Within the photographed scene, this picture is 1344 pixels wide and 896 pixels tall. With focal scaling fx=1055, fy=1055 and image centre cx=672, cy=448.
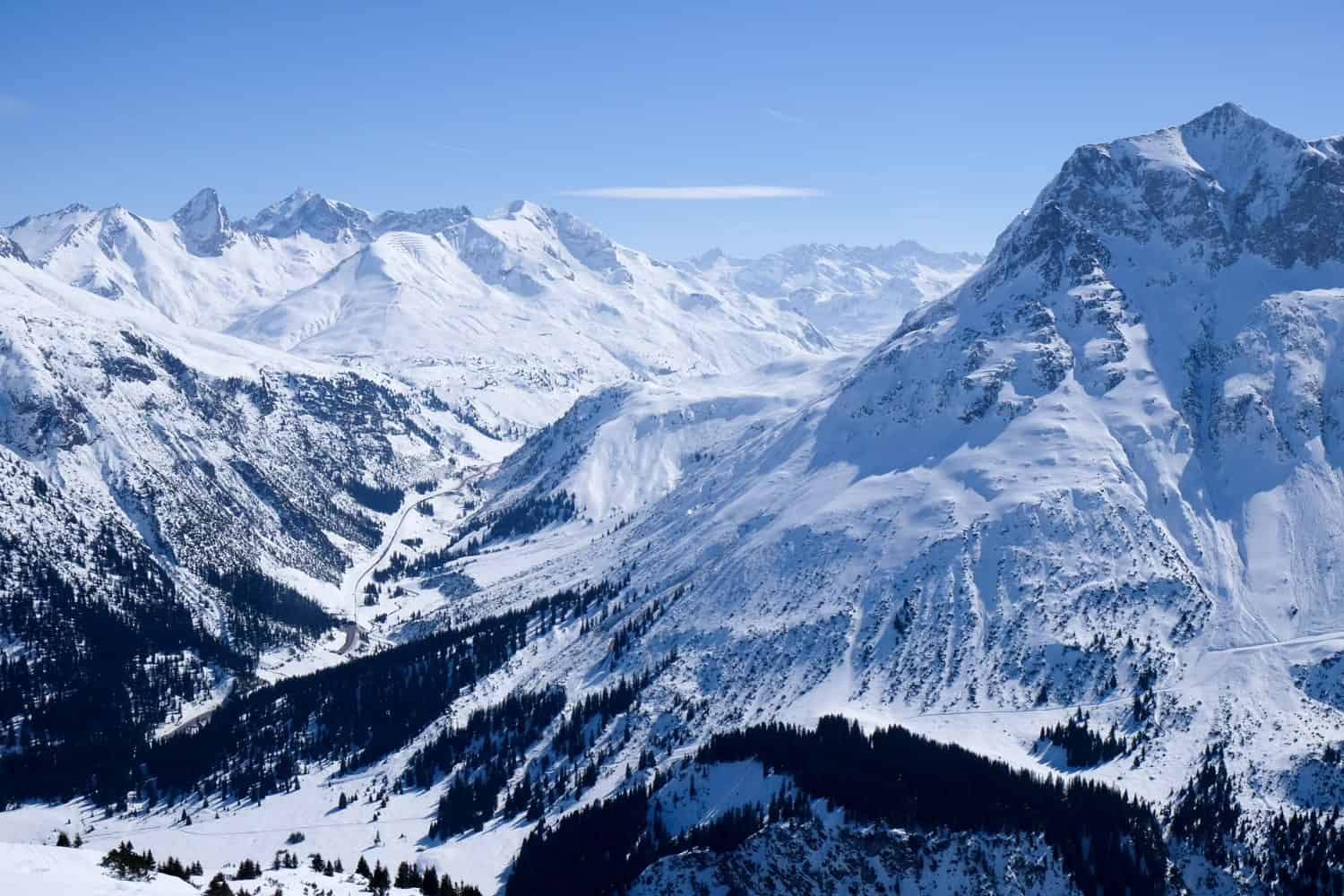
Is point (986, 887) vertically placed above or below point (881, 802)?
below

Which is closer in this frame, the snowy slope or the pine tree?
the snowy slope

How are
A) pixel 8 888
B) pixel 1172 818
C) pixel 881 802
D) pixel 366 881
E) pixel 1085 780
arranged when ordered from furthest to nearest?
pixel 1085 780 < pixel 1172 818 < pixel 881 802 < pixel 366 881 < pixel 8 888

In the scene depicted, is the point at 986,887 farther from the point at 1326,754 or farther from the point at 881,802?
the point at 1326,754

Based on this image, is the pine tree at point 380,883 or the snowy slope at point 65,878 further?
the pine tree at point 380,883

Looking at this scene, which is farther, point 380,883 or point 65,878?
point 380,883

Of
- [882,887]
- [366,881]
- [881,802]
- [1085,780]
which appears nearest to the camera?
[366,881]

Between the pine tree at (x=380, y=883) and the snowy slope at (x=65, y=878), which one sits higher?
the snowy slope at (x=65, y=878)

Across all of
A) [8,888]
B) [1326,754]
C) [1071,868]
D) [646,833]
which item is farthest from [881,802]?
[8,888]

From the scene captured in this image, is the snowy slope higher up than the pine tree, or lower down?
higher up

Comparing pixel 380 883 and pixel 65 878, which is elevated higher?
pixel 65 878

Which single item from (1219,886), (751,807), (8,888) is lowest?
(1219,886)

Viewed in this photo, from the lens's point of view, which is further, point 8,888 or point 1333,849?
point 1333,849
